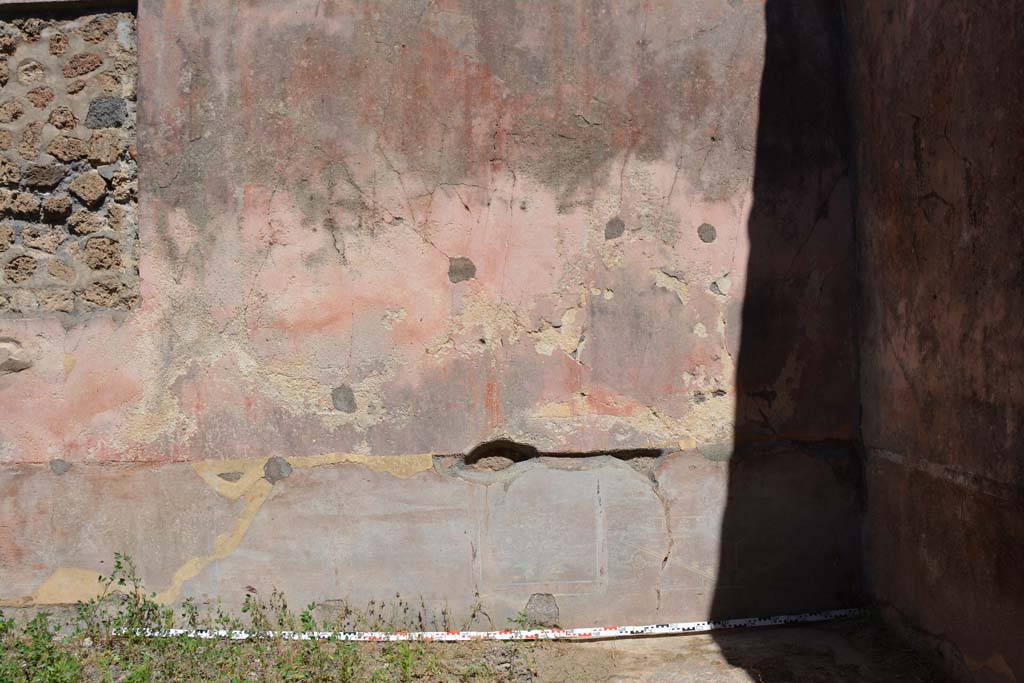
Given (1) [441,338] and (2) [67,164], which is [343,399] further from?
(2) [67,164]

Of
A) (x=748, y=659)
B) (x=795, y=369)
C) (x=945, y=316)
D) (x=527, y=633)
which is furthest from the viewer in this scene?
(x=795, y=369)

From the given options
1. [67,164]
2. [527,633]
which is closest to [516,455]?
[527,633]

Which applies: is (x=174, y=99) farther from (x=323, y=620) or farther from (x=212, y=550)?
(x=323, y=620)

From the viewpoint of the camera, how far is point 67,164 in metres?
3.70

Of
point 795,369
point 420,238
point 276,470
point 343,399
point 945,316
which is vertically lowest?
point 276,470

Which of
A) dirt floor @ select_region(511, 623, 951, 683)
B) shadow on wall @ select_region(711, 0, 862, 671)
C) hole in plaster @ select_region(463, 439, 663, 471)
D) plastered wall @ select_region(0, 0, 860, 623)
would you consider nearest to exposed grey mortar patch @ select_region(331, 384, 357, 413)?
plastered wall @ select_region(0, 0, 860, 623)

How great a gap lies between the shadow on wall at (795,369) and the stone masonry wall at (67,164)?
2.68 m

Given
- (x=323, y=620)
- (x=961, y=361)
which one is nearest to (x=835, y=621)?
(x=961, y=361)

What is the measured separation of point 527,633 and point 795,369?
62.4 inches

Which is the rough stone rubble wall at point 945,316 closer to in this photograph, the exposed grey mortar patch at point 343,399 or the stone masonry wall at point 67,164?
the exposed grey mortar patch at point 343,399

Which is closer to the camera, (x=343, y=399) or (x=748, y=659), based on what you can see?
(x=748, y=659)

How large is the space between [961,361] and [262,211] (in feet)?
8.95

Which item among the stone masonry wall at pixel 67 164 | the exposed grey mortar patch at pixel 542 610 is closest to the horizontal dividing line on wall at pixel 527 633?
the exposed grey mortar patch at pixel 542 610

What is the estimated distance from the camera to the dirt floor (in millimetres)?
3158
